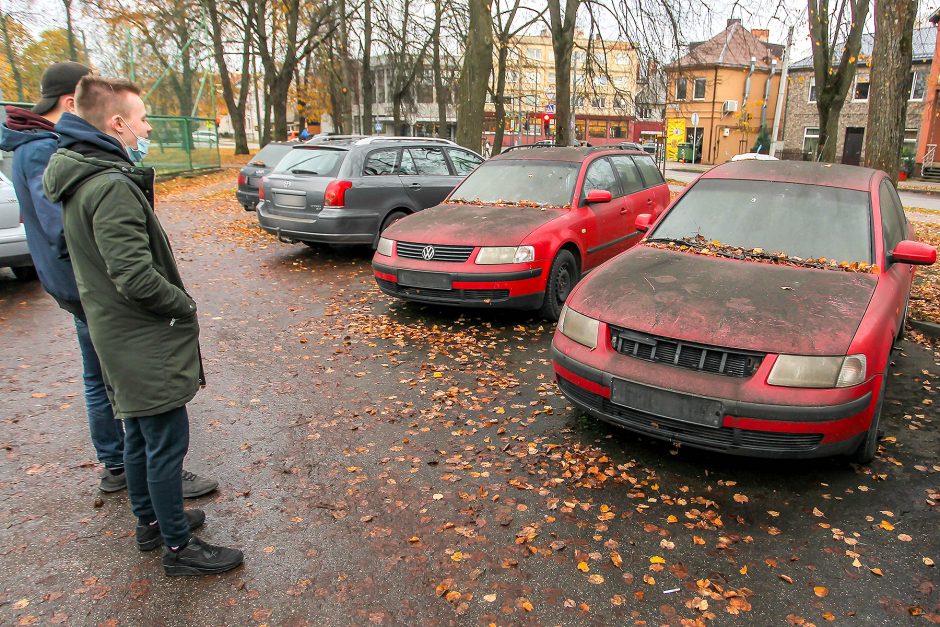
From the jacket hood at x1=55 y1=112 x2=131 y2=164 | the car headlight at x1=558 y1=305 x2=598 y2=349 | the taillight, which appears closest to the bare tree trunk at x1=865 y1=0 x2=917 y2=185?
the car headlight at x1=558 y1=305 x2=598 y2=349

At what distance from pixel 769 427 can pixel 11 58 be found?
99.5ft

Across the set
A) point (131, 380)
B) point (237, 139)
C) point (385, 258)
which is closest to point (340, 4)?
point (237, 139)

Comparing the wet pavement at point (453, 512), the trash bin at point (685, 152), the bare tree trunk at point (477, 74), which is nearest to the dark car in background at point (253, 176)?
the bare tree trunk at point (477, 74)

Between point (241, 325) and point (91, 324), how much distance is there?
4062 millimetres

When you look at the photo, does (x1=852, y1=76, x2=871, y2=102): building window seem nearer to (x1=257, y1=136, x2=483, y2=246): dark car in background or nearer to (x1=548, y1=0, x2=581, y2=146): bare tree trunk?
(x1=548, y1=0, x2=581, y2=146): bare tree trunk

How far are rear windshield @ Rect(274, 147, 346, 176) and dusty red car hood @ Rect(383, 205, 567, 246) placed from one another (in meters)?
2.76

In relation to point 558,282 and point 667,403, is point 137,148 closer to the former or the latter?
point 667,403

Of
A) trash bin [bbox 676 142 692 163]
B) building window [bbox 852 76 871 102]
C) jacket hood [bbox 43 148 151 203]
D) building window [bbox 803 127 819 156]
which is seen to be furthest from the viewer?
trash bin [bbox 676 142 692 163]

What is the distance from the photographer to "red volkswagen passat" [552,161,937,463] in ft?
11.0

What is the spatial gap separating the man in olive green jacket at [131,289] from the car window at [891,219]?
446 cm

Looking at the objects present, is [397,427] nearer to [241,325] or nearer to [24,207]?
[24,207]

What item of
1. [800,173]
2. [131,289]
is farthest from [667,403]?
[800,173]

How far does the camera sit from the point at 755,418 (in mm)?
3330

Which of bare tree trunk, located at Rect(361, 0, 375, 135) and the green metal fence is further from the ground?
bare tree trunk, located at Rect(361, 0, 375, 135)
